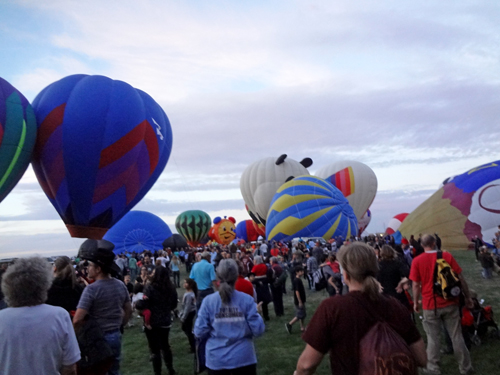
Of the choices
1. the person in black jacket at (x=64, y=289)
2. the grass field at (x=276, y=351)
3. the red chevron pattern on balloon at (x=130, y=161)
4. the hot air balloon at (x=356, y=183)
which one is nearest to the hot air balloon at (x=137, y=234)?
the hot air balloon at (x=356, y=183)

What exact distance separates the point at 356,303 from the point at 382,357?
255mm

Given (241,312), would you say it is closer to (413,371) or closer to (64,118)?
(413,371)

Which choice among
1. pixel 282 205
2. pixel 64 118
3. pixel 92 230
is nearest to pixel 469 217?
pixel 282 205

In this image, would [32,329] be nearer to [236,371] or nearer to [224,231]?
[236,371]

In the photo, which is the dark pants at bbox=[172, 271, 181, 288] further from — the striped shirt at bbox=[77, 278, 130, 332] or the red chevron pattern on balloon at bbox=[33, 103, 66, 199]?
the striped shirt at bbox=[77, 278, 130, 332]

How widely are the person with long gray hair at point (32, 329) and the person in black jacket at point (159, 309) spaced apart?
2.81 metres

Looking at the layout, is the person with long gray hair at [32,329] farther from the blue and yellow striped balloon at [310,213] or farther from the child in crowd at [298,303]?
the blue and yellow striped balloon at [310,213]

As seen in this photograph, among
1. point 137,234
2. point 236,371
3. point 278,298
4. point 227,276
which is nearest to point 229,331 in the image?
point 236,371

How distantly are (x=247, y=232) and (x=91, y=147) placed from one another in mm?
39111

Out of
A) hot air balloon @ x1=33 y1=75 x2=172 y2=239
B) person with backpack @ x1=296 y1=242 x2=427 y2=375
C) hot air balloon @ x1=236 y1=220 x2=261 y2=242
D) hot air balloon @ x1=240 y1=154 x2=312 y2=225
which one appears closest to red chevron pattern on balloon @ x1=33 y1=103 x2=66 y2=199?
hot air balloon @ x1=33 y1=75 x2=172 y2=239

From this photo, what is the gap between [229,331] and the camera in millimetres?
3240

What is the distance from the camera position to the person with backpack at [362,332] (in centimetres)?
190

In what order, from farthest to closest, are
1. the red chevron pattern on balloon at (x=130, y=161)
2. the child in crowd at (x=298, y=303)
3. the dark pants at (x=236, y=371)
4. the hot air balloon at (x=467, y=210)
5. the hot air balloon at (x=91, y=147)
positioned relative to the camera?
the hot air balloon at (x=467, y=210)
the red chevron pattern on balloon at (x=130, y=161)
the hot air balloon at (x=91, y=147)
the child in crowd at (x=298, y=303)
the dark pants at (x=236, y=371)

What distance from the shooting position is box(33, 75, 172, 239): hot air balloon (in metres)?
14.6
